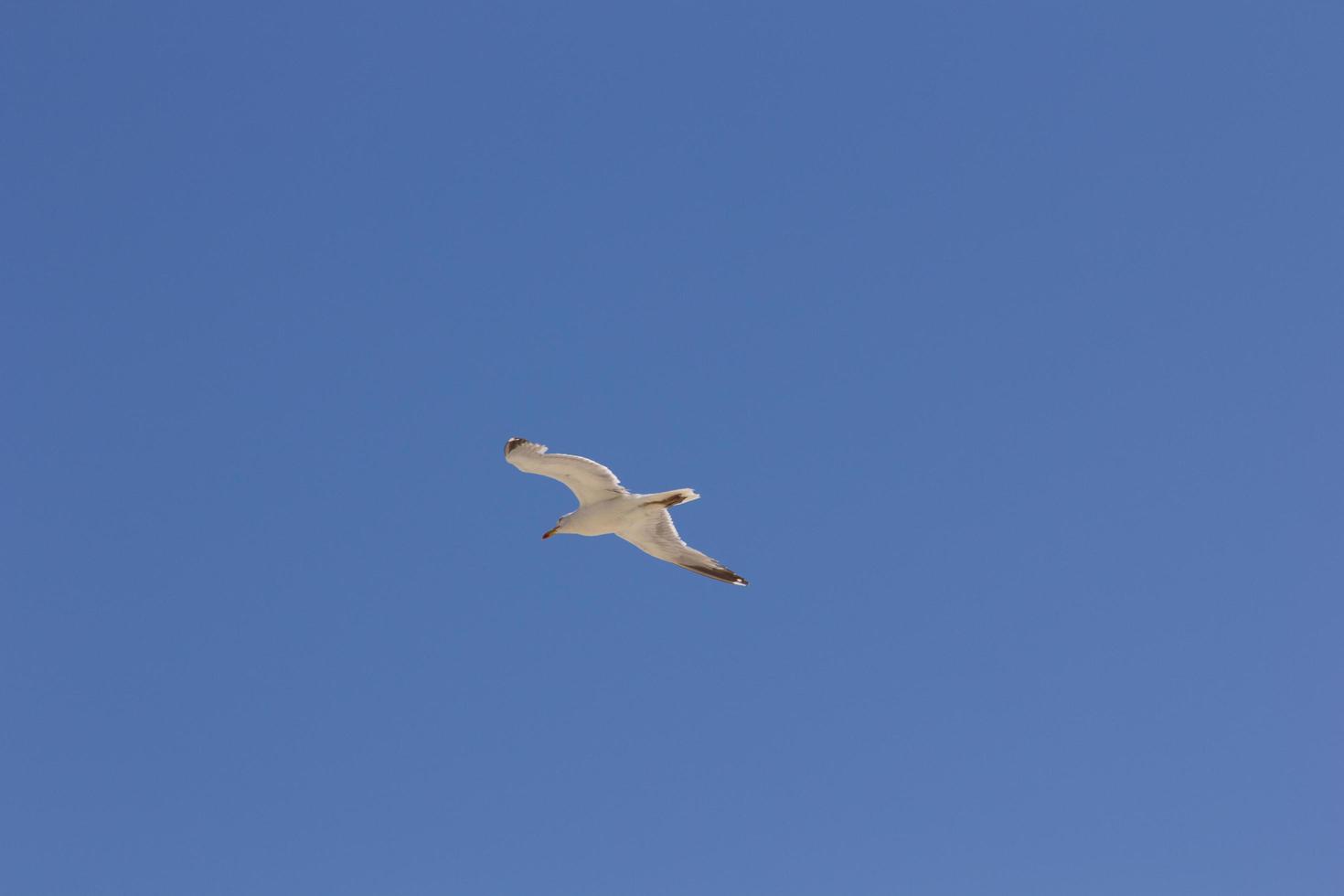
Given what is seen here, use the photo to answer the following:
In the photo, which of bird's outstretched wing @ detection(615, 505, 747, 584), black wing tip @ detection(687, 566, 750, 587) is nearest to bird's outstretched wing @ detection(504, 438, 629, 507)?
bird's outstretched wing @ detection(615, 505, 747, 584)

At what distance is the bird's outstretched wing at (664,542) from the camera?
76.9ft

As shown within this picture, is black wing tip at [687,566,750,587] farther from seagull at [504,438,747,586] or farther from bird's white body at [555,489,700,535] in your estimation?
bird's white body at [555,489,700,535]

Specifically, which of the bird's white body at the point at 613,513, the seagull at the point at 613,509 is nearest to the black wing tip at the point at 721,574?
the seagull at the point at 613,509

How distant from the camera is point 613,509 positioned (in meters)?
23.3

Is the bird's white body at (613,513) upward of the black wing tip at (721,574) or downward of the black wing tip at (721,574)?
upward

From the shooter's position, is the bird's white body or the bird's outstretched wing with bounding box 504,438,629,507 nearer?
the bird's white body

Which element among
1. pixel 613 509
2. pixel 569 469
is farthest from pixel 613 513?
pixel 569 469

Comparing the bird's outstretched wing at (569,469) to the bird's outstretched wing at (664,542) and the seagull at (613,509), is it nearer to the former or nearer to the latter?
the seagull at (613,509)

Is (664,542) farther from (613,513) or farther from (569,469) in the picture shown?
(569,469)

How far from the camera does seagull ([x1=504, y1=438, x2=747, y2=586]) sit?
23000mm

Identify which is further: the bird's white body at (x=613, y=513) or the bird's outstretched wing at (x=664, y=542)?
the bird's outstretched wing at (x=664, y=542)

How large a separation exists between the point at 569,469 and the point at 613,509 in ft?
3.08

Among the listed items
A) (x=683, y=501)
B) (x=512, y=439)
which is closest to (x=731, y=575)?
(x=683, y=501)

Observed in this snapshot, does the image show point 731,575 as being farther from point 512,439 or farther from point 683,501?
point 512,439
